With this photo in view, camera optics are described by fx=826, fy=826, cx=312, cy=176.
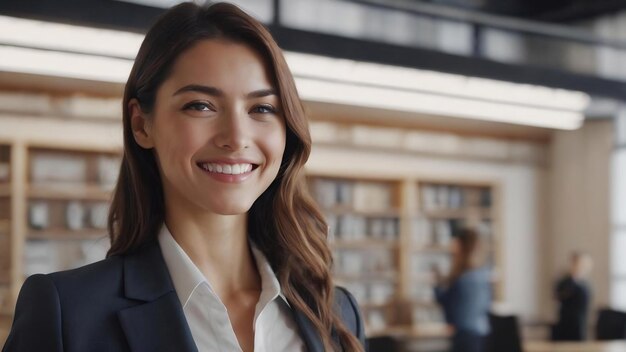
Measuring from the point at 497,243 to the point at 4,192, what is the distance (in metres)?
6.26

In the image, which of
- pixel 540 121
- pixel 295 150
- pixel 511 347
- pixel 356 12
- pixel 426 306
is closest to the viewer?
pixel 295 150

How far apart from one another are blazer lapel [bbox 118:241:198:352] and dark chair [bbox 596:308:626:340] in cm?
704

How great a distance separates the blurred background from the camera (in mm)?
4977

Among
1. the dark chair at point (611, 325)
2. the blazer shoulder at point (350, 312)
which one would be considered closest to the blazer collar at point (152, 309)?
the blazer shoulder at point (350, 312)

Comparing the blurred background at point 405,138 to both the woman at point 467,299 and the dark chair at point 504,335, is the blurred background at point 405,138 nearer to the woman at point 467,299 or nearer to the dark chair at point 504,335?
the dark chair at point 504,335

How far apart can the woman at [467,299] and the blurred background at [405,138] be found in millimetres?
336

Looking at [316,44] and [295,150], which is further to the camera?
[316,44]

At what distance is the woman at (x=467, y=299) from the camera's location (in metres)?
6.37

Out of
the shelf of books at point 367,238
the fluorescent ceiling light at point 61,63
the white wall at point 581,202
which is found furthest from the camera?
the white wall at point 581,202

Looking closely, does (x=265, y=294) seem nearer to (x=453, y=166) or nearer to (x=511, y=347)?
(x=511, y=347)

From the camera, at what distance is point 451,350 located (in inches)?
257

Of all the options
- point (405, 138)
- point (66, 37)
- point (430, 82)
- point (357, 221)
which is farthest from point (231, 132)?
point (405, 138)

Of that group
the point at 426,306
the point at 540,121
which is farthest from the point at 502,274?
the point at 540,121

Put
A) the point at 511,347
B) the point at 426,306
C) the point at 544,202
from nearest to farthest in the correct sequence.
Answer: the point at 511,347 < the point at 426,306 < the point at 544,202
